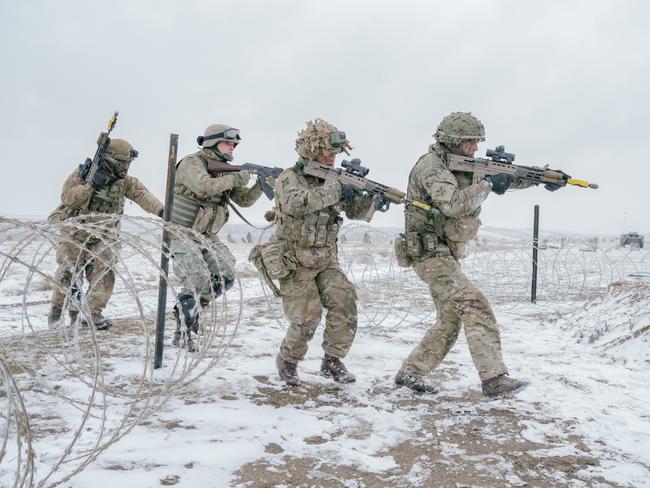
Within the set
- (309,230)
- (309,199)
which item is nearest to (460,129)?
(309,199)

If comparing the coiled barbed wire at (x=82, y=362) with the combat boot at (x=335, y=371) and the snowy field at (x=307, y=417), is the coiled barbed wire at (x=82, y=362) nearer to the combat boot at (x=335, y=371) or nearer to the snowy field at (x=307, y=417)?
the snowy field at (x=307, y=417)

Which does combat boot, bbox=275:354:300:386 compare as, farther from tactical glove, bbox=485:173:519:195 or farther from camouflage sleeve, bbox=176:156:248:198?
tactical glove, bbox=485:173:519:195

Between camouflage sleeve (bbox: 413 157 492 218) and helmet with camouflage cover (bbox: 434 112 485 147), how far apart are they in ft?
0.85

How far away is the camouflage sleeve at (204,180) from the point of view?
480cm

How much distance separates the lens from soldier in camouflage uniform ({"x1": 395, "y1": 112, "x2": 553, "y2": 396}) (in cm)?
363

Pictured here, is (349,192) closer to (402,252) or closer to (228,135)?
(402,252)

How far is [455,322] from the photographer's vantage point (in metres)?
3.89

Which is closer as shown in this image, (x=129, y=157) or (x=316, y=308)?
(x=316, y=308)

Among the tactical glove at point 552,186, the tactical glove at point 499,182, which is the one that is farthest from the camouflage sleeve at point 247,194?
the tactical glove at point 552,186

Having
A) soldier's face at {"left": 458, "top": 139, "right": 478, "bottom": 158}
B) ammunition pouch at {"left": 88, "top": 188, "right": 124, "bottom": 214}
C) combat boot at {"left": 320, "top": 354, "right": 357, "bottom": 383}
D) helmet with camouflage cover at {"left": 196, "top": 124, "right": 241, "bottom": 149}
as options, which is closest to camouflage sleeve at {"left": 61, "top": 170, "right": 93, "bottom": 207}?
ammunition pouch at {"left": 88, "top": 188, "right": 124, "bottom": 214}

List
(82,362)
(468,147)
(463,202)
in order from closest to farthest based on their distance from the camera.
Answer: (82,362) < (463,202) < (468,147)

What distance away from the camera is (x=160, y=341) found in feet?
14.1

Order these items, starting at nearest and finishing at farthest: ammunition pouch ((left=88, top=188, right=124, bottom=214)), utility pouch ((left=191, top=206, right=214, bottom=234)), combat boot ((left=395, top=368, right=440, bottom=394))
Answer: combat boot ((left=395, top=368, right=440, bottom=394)) < utility pouch ((left=191, top=206, right=214, bottom=234)) < ammunition pouch ((left=88, top=188, right=124, bottom=214))

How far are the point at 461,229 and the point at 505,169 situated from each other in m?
0.62
